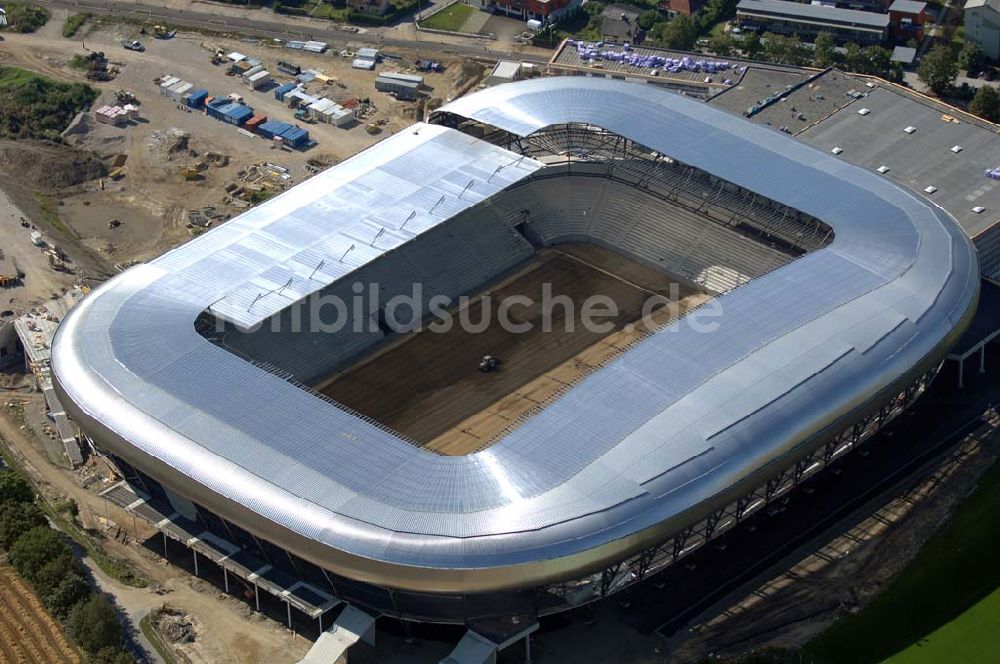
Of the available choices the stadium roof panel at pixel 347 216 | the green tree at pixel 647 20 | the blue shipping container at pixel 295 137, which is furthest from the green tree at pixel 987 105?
the blue shipping container at pixel 295 137

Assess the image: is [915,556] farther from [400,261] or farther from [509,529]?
[400,261]

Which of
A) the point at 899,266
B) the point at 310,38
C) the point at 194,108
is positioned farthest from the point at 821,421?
the point at 310,38

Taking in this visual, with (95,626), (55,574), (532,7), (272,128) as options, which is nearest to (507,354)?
(55,574)

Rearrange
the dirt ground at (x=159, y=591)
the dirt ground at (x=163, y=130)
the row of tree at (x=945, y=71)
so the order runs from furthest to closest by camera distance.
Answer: the row of tree at (x=945, y=71)
the dirt ground at (x=163, y=130)
the dirt ground at (x=159, y=591)

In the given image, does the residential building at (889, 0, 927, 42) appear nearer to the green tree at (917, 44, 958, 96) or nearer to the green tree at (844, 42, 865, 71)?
the green tree at (917, 44, 958, 96)

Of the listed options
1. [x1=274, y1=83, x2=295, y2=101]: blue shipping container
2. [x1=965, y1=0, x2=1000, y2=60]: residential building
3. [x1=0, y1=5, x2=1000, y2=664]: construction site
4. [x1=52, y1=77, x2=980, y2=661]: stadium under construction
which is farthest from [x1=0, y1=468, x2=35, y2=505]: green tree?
[x1=965, y1=0, x2=1000, y2=60]: residential building

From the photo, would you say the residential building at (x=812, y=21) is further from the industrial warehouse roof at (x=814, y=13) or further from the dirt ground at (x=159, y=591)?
the dirt ground at (x=159, y=591)

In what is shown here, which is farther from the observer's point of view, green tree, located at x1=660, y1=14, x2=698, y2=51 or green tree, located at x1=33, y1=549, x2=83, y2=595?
green tree, located at x1=660, y1=14, x2=698, y2=51
